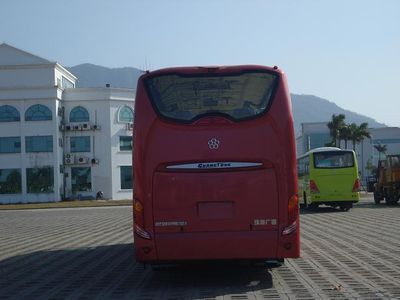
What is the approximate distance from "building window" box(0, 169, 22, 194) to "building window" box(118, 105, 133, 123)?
1194 cm

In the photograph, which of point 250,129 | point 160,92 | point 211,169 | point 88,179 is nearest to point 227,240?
point 211,169

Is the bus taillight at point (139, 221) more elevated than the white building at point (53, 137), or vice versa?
the white building at point (53, 137)

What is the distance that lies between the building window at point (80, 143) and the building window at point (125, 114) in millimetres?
4128

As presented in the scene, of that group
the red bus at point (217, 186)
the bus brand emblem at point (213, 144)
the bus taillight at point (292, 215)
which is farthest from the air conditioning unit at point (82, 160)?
the bus taillight at point (292, 215)

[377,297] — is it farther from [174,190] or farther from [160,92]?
[160,92]

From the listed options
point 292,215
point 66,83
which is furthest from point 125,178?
point 292,215

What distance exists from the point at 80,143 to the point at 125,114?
227 inches

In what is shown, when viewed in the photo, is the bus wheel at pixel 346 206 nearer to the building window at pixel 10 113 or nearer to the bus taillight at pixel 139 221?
the bus taillight at pixel 139 221

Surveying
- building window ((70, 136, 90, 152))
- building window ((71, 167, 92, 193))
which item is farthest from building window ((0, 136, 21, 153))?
building window ((71, 167, 92, 193))

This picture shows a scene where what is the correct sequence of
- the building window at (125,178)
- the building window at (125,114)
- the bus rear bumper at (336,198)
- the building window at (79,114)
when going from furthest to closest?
the building window at (125,114) < the building window at (79,114) < the building window at (125,178) < the bus rear bumper at (336,198)

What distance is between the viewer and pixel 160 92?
9.27 meters

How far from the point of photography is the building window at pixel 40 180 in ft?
204

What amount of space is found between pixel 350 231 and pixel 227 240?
9157 millimetres

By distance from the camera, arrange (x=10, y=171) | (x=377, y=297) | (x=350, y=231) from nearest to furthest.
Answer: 1. (x=377, y=297)
2. (x=350, y=231)
3. (x=10, y=171)
